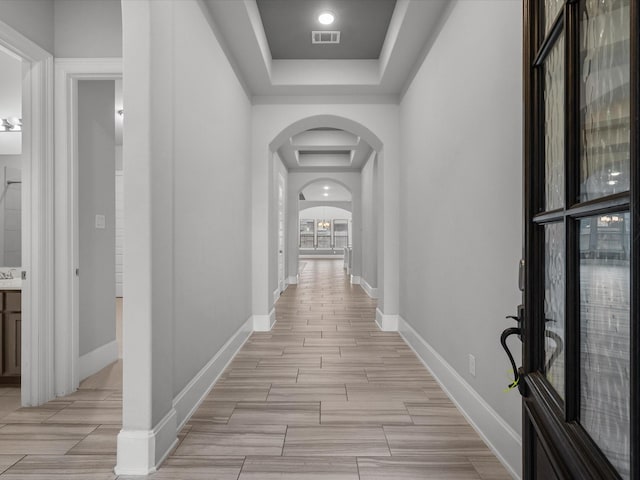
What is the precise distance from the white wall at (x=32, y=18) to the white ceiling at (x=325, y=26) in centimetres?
163

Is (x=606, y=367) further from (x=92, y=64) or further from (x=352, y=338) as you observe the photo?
(x=352, y=338)

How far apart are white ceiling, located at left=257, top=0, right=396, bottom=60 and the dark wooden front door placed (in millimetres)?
2948

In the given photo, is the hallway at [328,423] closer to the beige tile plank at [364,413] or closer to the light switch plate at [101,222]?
the beige tile plank at [364,413]

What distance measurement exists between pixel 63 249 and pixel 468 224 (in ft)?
9.16

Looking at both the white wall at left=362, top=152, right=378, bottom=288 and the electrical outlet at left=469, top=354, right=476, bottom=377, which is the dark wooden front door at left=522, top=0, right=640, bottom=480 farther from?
the white wall at left=362, top=152, right=378, bottom=288

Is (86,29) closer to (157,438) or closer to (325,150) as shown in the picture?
(157,438)

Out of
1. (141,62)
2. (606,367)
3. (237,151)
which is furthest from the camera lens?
(237,151)

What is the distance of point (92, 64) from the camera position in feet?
9.68

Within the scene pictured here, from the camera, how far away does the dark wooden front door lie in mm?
602

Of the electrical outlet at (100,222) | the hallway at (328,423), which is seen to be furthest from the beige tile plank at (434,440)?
the electrical outlet at (100,222)

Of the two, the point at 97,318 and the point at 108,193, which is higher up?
the point at 108,193

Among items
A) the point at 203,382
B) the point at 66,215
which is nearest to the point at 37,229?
the point at 66,215

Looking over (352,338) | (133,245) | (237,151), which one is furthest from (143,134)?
(352,338)

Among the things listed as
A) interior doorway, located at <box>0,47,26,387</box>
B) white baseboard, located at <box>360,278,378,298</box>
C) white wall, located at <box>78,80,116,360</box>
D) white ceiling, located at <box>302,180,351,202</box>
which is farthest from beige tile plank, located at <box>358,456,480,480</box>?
white ceiling, located at <box>302,180,351,202</box>
